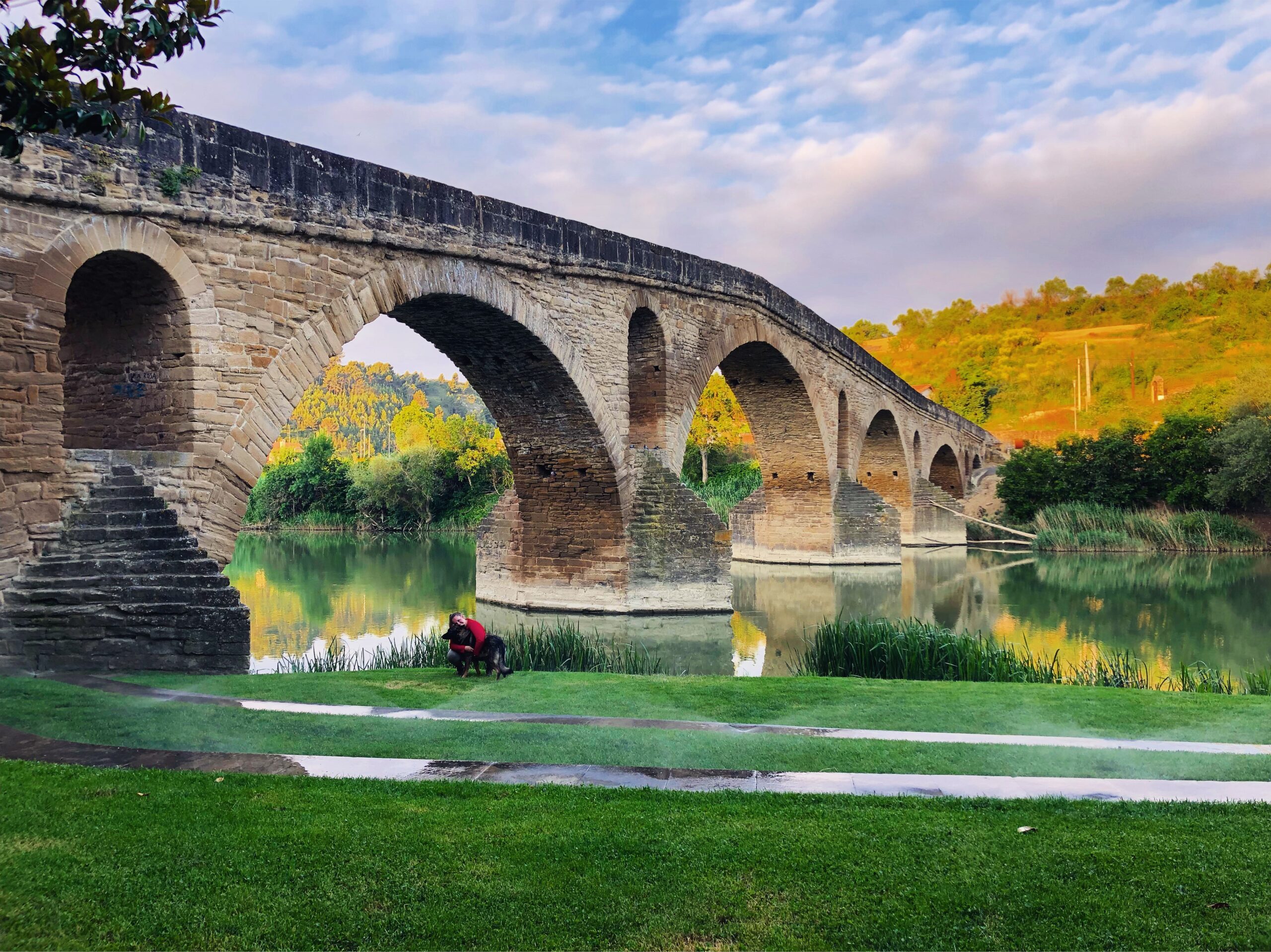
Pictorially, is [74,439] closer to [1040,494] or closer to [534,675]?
[534,675]

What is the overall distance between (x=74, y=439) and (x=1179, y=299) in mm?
69757

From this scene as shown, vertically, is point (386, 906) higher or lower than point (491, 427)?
lower

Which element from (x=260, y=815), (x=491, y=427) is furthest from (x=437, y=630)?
(x=491, y=427)

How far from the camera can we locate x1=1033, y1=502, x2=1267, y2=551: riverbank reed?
24766 millimetres

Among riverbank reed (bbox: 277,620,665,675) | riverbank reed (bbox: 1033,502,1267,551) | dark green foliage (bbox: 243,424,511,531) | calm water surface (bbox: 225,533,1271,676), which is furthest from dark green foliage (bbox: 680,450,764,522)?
riverbank reed (bbox: 277,620,665,675)

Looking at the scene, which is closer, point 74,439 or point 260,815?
point 260,815

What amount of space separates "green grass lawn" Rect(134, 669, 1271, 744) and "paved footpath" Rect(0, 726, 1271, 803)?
1.30m

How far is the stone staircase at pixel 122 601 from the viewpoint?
23.1 feet

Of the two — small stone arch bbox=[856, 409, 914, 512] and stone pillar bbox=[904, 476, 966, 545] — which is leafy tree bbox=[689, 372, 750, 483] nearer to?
small stone arch bbox=[856, 409, 914, 512]

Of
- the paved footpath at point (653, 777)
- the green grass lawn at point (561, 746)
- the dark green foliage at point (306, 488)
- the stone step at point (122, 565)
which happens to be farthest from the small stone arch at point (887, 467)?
the paved footpath at point (653, 777)

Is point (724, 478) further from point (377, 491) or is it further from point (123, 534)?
point (123, 534)

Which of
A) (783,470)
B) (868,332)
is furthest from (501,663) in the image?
(868,332)

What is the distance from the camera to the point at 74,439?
28.4 feet

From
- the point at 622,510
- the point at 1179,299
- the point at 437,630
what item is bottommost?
the point at 437,630
